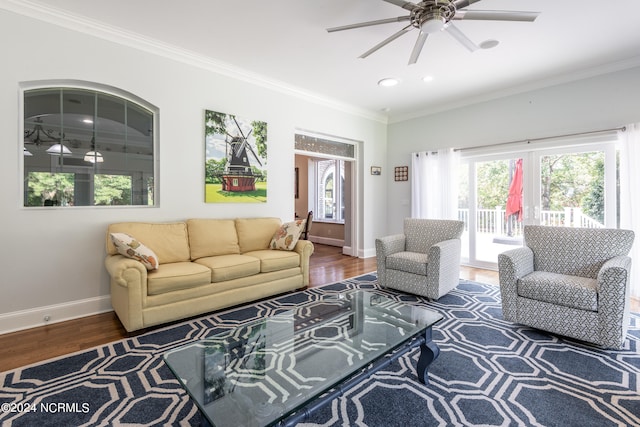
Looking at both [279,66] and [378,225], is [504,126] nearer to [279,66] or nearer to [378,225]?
[378,225]

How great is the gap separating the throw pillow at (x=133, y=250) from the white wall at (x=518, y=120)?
457 cm

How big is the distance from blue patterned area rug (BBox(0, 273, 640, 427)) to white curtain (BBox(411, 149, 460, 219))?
115 inches

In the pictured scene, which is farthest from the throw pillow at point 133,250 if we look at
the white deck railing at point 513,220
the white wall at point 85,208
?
the white deck railing at point 513,220

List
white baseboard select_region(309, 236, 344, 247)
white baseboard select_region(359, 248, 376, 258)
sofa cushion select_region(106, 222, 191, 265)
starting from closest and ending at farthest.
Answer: sofa cushion select_region(106, 222, 191, 265)
white baseboard select_region(359, 248, 376, 258)
white baseboard select_region(309, 236, 344, 247)

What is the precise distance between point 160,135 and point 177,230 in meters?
1.10

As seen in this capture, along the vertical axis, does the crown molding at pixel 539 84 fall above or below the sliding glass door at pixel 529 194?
above

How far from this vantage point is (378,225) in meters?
6.06

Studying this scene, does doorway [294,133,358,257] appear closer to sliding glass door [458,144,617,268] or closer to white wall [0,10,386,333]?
sliding glass door [458,144,617,268]

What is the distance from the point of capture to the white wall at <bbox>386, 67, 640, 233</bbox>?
3.65 meters

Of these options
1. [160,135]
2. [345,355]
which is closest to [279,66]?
[160,135]

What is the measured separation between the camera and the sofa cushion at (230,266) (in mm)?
2924

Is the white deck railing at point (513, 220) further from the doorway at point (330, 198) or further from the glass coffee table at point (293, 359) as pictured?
the glass coffee table at point (293, 359)

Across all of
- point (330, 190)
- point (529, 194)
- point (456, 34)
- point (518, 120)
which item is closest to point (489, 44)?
point (456, 34)

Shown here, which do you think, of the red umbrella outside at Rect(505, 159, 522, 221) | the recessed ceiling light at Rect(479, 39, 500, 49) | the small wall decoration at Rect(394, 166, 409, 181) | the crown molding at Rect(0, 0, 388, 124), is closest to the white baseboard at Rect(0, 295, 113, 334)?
the crown molding at Rect(0, 0, 388, 124)
